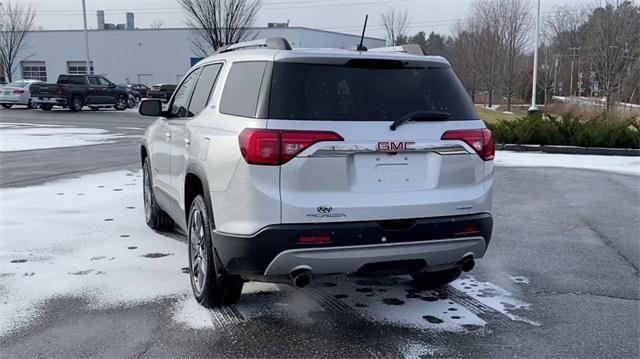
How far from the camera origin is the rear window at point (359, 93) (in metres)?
3.62

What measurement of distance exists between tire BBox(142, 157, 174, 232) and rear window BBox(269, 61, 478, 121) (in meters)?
3.24

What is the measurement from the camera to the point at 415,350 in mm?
3744

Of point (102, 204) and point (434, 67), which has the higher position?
point (434, 67)

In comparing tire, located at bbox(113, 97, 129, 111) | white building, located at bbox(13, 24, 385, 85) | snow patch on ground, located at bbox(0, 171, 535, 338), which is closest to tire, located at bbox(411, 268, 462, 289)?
snow patch on ground, located at bbox(0, 171, 535, 338)

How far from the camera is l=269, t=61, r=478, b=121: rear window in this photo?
11.9ft

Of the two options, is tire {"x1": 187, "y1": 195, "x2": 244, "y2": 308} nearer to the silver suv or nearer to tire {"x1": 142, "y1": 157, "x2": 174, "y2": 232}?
the silver suv

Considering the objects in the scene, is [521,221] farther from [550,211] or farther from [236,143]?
[236,143]

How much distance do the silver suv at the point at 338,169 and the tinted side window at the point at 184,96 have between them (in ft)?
3.43

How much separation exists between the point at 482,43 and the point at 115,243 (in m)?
38.3

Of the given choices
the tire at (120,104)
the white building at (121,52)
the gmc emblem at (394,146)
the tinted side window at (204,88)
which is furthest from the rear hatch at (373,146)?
the white building at (121,52)

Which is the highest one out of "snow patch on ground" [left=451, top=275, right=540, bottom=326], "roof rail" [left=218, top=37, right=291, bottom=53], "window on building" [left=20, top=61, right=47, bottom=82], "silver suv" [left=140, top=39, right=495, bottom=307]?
"window on building" [left=20, top=61, right=47, bottom=82]

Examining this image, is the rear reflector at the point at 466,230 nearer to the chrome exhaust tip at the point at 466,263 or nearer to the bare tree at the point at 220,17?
the chrome exhaust tip at the point at 466,263

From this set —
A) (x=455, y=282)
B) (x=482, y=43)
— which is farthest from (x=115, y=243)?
(x=482, y=43)

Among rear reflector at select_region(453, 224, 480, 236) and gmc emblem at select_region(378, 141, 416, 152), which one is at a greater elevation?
gmc emblem at select_region(378, 141, 416, 152)
